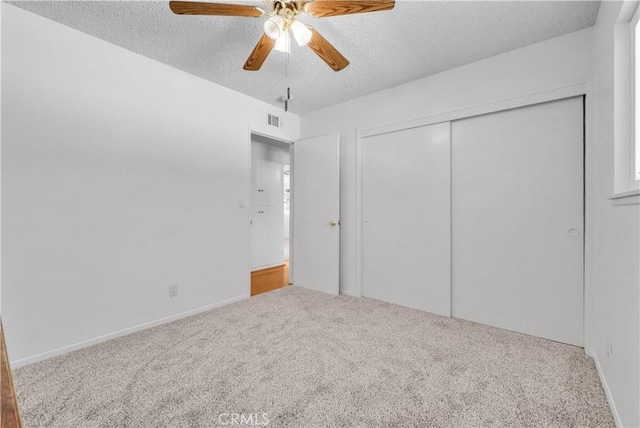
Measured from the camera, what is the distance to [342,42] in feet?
7.24

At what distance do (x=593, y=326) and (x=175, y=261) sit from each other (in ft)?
11.2

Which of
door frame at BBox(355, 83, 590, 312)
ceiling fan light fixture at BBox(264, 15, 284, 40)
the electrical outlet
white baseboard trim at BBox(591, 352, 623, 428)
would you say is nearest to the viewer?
→ white baseboard trim at BBox(591, 352, 623, 428)

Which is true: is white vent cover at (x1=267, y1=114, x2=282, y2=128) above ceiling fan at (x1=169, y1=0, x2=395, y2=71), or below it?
above

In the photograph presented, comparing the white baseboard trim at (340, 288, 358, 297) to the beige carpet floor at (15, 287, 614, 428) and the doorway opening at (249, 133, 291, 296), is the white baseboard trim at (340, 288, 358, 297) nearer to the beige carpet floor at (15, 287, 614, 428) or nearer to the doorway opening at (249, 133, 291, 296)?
the beige carpet floor at (15, 287, 614, 428)

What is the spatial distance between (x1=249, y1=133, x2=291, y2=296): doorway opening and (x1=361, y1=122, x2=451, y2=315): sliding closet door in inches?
65.7

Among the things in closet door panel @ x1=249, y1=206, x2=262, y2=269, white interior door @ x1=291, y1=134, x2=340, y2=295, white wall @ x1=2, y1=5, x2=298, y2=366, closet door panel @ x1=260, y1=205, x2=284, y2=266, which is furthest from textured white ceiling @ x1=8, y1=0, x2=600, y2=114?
closet door panel @ x1=260, y1=205, x2=284, y2=266

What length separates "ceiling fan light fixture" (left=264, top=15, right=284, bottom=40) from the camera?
1.57m

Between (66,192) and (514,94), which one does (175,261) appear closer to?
(66,192)

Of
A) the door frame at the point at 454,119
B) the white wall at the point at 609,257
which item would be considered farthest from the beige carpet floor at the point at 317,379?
the door frame at the point at 454,119

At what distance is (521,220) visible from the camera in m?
2.33

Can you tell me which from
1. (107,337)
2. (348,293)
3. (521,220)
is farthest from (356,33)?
(107,337)

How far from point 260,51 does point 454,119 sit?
1898 mm

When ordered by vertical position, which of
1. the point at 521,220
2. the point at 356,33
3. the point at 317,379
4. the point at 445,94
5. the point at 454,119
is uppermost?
the point at 356,33

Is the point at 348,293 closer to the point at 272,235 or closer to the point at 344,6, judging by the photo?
the point at 272,235
